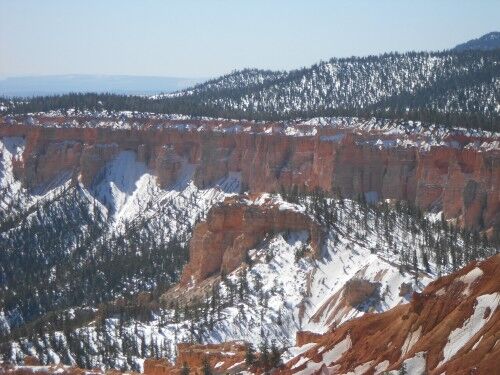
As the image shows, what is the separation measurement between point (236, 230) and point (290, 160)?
47.8 m

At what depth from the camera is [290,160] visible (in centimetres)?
14462

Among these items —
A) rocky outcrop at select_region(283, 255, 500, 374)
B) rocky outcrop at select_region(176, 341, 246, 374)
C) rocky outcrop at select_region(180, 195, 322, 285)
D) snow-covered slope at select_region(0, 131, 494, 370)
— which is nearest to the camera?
rocky outcrop at select_region(283, 255, 500, 374)

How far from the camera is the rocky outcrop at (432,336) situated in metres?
47.6

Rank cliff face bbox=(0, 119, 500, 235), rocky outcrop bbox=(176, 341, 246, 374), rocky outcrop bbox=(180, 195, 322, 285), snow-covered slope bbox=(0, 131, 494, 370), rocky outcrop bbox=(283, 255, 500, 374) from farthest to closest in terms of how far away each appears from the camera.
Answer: cliff face bbox=(0, 119, 500, 235) < rocky outcrop bbox=(180, 195, 322, 285) < snow-covered slope bbox=(0, 131, 494, 370) < rocky outcrop bbox=(176, 341, 246, 374) < rocky outcrop bbox=(283, 255, 500, 374)

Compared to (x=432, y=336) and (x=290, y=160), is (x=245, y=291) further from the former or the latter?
(x=290, y=160)

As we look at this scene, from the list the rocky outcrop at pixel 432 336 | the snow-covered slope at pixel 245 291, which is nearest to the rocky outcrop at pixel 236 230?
the snow-covered slope at pixel 245 291

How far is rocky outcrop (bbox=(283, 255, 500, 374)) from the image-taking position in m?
47.6

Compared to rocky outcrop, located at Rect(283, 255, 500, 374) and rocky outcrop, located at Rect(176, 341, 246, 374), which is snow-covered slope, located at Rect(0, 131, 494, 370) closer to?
rocky outcrop, located at Rect(176, 341, 246, 374)

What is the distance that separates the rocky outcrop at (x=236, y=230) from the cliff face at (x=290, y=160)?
26.2 meters

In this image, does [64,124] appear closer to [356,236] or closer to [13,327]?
[13,327]

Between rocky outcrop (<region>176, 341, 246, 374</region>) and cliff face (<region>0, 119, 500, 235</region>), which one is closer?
rocky outcrop (<region>176, 341, 246, 374</region>)

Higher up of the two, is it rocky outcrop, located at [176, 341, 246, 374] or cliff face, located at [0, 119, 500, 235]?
cliff face, located at [0, 119, 500, 235]

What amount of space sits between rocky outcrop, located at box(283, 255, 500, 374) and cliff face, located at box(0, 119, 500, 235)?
191 feet

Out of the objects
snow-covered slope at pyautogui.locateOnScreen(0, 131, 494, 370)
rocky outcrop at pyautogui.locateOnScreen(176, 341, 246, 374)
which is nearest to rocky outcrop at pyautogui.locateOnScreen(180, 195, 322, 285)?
snow-covered slope at pyautogui.locateOnScreen(0, 131, 494, 370)
